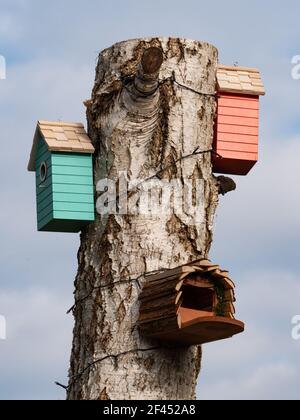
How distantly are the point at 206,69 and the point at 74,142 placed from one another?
0.69 m

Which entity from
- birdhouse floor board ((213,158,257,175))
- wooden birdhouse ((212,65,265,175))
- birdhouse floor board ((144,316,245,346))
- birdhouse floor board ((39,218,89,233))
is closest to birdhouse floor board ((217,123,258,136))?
wooden birdhouse ((212,65,265,175))

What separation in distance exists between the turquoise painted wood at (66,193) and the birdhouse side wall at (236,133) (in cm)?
64

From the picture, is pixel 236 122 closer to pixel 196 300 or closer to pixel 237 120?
pixel 237 120

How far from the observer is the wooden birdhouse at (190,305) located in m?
5.88

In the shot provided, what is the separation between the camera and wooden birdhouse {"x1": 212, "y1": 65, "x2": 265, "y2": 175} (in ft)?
A: 21.8

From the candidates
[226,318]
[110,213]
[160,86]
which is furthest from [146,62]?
[226,318]

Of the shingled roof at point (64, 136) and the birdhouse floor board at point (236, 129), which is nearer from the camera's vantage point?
the shingled roof at point (64, 136)

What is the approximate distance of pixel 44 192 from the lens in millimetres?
6566

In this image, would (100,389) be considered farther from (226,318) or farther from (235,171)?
(235,171)

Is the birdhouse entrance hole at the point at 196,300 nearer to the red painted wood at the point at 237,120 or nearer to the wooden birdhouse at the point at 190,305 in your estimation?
the wooden birdhouse at the point at 190,305

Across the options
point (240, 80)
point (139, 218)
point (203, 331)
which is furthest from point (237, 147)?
point (203, 331)

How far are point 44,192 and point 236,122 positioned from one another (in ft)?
3.20

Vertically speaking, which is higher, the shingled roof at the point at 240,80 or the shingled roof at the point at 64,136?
the shingled roof at the point at 240,80

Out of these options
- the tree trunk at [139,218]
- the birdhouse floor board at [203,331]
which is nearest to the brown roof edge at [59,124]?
the tree trunk at [139,218]
